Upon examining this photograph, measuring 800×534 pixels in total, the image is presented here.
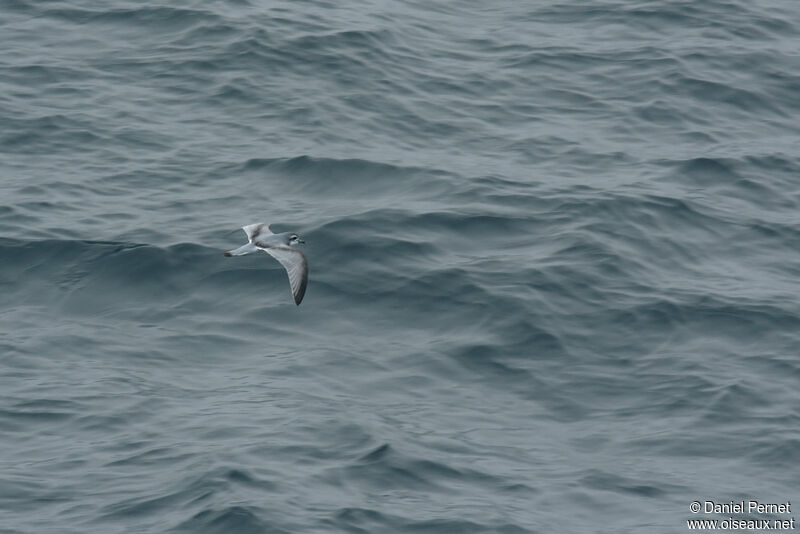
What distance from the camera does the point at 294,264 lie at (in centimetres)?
1550

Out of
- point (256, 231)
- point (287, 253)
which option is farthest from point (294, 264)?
point (256, 231)

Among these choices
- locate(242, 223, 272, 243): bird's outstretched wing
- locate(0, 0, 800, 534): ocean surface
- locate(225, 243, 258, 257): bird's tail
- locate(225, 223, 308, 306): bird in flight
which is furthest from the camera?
locate(242, 223, 272, 243): bird's outstretched wing

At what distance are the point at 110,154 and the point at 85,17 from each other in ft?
14.6

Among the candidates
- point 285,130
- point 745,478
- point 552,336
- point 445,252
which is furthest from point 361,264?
point 745,478

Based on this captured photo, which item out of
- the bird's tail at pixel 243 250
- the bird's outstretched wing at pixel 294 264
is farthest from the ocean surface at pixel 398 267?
the bird's tail at pixel 243 250

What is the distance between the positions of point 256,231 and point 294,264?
813mm

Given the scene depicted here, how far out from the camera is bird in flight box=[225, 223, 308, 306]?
15.3 meters

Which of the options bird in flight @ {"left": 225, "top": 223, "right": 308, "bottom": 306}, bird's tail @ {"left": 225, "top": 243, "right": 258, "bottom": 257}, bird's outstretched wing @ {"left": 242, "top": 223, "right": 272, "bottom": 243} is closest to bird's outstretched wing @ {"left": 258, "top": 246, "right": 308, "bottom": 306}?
bird in flight @ {"left": 225, "top": 223, "right": 308, "bottom": 306}

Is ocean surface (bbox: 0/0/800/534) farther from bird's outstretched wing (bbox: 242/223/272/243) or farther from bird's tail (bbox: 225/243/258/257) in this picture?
bird's tail (bbox: 225/243/258/257)

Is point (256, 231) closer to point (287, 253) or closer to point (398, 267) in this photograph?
point (287, 253)

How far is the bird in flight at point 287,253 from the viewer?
15.3 m

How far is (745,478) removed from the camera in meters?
14.2

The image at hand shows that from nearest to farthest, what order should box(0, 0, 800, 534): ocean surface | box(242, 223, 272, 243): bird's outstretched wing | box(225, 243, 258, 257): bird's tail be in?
box(0, 0, 800, 534): ocean surface < box(225, 243, 258, 257): bird's tail < box(242, 223, 272, 243): bird's outstretched wing

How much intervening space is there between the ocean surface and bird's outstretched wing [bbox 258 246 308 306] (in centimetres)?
90
